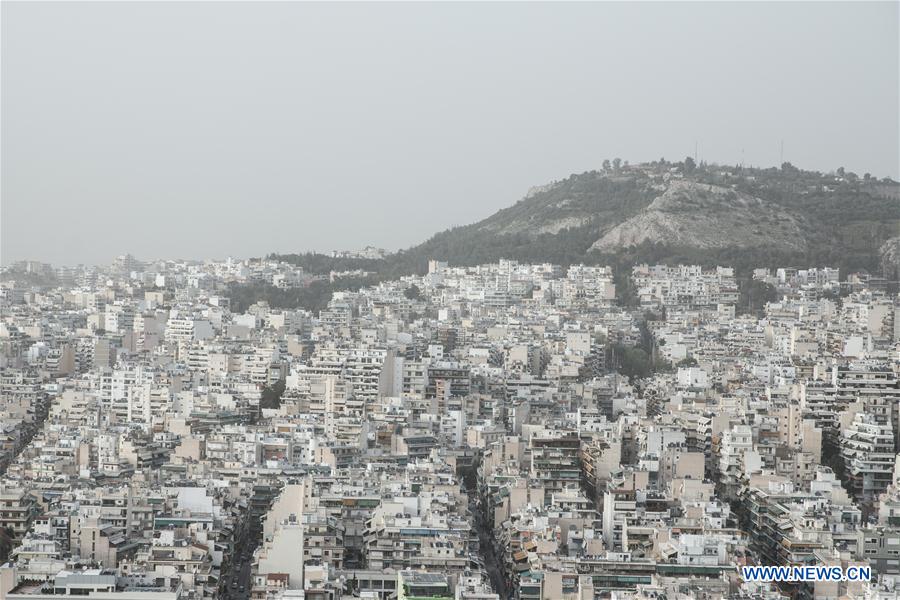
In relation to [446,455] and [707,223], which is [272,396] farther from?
[707,223]

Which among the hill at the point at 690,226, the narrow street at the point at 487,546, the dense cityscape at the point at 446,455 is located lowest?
the narrow street at the point at 487,546

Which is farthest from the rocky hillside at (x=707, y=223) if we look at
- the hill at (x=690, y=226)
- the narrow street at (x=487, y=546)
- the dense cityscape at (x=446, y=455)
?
the narrow street at (x=487, y=546)

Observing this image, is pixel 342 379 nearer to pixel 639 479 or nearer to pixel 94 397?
pixel 94 397

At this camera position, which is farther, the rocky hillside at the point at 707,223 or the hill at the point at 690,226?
the rocky hillside at the point at 707,223

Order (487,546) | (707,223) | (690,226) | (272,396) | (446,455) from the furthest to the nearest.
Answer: (707,223), (690,226), (272,396), (446,455), (487,546)

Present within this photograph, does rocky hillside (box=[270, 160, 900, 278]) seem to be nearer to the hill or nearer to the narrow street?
the hill

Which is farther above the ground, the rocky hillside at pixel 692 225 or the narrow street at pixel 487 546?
the rocky hillside at pixel 692 225

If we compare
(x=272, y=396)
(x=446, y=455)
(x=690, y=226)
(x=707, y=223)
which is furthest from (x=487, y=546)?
(x=707, y=223)

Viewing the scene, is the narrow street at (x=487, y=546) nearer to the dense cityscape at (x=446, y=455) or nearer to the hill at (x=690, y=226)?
the dense cityscape at (x=446, y=455)

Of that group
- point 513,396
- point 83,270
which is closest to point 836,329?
point 513,396
